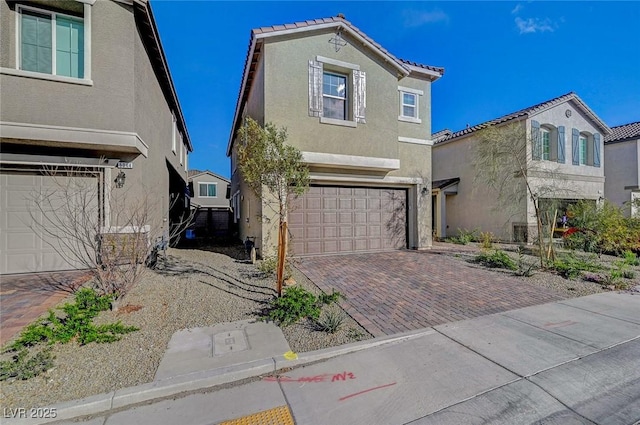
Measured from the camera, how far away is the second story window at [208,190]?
31.7 metres

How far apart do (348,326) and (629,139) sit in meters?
23.5

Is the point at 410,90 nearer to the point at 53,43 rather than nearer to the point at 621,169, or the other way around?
the point at 53,43

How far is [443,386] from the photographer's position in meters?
3.00

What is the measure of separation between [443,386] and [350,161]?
738cm

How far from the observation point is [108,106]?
676 centimetres

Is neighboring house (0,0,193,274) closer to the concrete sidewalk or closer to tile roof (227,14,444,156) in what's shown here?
tile roof (227,14,444,156)

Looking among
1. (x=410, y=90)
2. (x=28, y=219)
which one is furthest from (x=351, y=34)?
(x=28, y=219)

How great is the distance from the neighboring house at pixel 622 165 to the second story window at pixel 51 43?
26.2 metres

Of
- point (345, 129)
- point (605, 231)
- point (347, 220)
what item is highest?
point (345, 129)

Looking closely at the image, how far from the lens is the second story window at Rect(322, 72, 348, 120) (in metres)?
9.62

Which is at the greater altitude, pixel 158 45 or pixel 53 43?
pixel 158 45

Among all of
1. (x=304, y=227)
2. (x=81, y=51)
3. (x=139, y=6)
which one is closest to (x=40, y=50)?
(x=81, y=51)

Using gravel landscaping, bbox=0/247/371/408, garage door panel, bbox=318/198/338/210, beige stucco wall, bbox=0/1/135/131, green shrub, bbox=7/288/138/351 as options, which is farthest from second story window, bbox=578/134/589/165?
green shrub, bbox=7/288/138/351

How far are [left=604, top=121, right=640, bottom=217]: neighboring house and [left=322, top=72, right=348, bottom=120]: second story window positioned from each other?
61.9 ft
